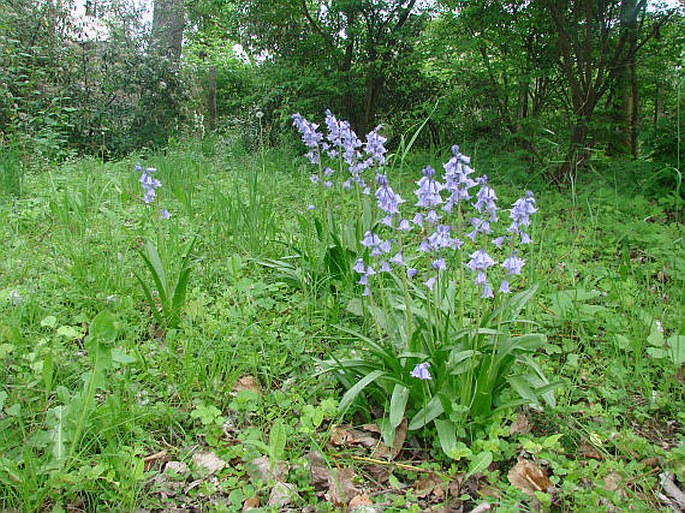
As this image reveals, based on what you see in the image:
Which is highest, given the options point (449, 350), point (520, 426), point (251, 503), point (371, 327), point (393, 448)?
point (449, 350)

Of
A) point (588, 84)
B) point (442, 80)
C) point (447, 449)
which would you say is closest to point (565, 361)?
point (447, 449)

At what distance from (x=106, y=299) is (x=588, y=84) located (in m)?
4.49

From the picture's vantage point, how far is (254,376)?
2066 millimetres

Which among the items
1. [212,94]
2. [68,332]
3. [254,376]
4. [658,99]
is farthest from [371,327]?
[212,94]

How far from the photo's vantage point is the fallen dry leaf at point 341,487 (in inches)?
59.3

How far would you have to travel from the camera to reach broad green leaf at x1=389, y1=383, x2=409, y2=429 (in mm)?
1643

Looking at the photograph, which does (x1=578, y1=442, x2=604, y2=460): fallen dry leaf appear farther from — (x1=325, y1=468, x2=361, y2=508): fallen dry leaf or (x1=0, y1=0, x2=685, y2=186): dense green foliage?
(x1=0, y1=0, x2=685, y2=186): dense green foliage

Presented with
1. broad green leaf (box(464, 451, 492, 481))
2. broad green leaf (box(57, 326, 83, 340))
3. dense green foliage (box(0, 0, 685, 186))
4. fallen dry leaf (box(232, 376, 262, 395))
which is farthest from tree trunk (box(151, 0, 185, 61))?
broad green leaf (box(464, 451, 492, 481))

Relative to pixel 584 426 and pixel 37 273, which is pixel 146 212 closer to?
pixel 37 273

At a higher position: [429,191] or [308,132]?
[308,132]

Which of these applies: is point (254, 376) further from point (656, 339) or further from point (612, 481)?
point (656, 339)

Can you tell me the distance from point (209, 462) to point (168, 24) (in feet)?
28.4

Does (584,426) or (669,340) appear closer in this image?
(584,426)

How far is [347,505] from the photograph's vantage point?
4.91 ft
